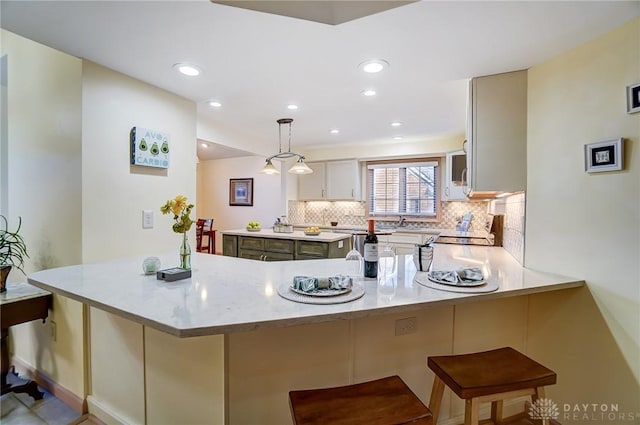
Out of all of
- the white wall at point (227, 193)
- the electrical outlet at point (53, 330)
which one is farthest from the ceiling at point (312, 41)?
the white wall at point (227, 193)

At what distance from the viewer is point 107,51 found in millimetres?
1771

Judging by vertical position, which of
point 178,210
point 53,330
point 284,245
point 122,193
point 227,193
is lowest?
point 53,330

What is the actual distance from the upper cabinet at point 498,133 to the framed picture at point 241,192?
496cm

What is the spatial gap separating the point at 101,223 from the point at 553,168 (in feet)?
9.73

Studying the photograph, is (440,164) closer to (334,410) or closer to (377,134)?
(377,134)

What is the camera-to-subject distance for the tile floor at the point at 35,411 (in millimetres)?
1805

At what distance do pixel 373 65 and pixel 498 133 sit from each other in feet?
Result: 3.30

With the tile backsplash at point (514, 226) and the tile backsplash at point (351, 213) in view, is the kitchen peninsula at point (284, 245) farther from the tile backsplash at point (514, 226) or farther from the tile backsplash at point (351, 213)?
the tile backsplash at point (514, 226)

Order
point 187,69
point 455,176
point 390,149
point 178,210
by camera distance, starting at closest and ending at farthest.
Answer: point 178,210, point 187,69, point 455,176, point 390,149

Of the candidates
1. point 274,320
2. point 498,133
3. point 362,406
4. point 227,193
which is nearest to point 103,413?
point 274,320

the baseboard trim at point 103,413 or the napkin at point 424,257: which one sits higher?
the napkin at point 424,257

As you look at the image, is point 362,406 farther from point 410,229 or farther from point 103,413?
point 410,229

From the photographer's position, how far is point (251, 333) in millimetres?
1296

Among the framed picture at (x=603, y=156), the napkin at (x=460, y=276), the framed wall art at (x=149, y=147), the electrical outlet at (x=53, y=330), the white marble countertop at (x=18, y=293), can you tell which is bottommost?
the electrical outlet at (x=53, y=330)
